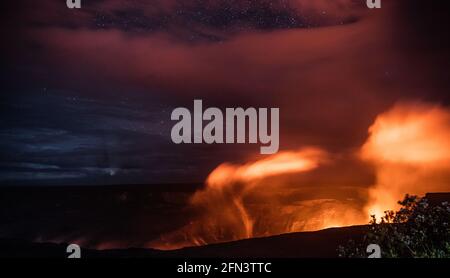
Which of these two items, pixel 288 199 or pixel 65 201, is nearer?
pixel 288 199

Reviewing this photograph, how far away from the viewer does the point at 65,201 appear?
99.9 ft

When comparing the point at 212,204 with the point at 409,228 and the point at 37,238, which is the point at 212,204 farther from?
the point at 409,228

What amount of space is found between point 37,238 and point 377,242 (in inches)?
368

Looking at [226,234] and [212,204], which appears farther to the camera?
[212,204]
